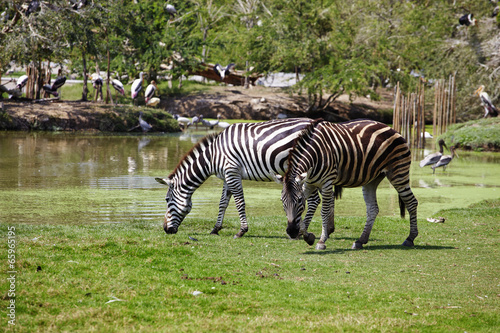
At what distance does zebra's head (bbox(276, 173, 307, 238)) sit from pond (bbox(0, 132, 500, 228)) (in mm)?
3198

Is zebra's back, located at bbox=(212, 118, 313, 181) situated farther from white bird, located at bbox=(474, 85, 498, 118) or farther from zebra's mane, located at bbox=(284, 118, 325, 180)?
white bird, located at bbox=(474, 85, 498, 118)

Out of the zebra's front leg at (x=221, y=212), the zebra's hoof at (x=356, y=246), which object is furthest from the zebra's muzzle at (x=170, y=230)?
the zebra's hoof at (x=356, y=246)

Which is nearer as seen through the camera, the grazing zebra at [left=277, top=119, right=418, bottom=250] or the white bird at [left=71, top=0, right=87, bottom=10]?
the grazing zebra at [left=277, top=119, right=418, bottom=250]

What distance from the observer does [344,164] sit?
334 inches

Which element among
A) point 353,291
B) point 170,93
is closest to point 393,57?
point 170,93

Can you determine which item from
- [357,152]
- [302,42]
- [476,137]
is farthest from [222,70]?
[357,152]

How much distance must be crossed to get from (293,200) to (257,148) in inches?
A: 72.3

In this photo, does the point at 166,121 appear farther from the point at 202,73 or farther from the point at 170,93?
A: the point at 202,73

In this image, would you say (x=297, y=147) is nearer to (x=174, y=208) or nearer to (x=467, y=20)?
(x=174, y=208)

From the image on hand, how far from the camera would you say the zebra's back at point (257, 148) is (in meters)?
8.95

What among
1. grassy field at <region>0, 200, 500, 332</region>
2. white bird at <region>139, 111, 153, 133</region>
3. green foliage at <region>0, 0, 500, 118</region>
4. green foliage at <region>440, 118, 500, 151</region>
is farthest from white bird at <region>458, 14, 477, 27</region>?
grassy field at <region>0, 200, 500, 332</region>

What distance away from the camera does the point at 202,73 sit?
42312 millimetres

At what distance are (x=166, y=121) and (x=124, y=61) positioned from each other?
28.7ft

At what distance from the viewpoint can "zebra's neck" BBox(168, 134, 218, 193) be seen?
934 cm
